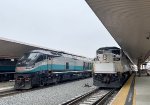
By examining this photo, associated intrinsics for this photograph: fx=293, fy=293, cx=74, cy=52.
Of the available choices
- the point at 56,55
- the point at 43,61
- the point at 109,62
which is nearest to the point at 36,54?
the point at 43,61

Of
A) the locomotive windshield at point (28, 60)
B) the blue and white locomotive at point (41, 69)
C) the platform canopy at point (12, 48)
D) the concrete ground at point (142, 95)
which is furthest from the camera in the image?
the platform canopy at point (12, 48)

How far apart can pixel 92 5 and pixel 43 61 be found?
459 inches

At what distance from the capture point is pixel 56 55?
27.1 m

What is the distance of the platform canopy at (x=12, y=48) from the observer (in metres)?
24.0

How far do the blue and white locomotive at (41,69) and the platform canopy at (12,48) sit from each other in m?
1.95

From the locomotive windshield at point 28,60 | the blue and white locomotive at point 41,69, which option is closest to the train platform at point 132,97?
the blue and white locomotive at point 41,69

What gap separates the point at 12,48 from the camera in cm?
2659

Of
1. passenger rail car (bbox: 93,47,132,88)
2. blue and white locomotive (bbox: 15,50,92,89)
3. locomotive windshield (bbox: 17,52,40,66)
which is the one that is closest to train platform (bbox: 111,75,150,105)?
passenger rail car (bbox: 93,47,132,88)

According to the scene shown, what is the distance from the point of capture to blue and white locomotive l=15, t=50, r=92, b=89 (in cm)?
2203

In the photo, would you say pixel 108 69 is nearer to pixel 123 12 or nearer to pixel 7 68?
pixel 123 12

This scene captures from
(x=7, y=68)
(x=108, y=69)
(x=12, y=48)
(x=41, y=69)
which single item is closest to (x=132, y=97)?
(x=108, y=69)

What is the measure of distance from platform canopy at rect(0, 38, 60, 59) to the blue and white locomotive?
1951 millimetres

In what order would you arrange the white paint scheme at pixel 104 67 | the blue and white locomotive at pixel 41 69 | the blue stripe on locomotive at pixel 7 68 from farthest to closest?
1. the blue stripe on locomotive at pixel 7 68
2. the blue and white locomotive at pixel 41 69
3. the white paint scheme at pixel 104 67

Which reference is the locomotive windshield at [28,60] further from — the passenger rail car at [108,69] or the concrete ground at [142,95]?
the concrete ground at [142,95]
